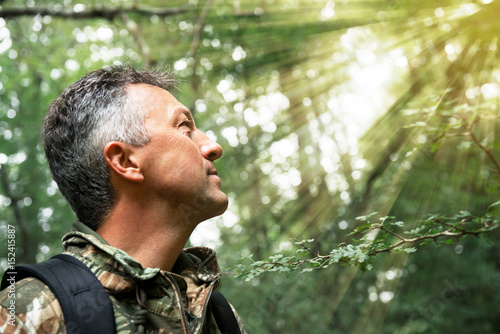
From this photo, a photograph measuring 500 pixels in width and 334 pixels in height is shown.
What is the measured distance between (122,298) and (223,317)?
0.48m

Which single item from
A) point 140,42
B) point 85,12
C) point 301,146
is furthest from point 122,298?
point 301,146

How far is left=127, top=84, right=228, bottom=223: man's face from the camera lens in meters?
1.66

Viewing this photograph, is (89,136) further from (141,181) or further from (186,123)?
(186,123)

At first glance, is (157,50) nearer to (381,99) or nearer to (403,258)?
(381,99)

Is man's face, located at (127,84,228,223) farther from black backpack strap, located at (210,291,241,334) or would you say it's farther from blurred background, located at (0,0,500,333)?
blurred background, located at (0,0,500,333)

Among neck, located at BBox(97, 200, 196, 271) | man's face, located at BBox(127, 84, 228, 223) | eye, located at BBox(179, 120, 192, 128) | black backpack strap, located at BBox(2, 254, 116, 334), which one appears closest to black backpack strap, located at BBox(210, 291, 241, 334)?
neck, located at BBox(97, 200, 196, 271)

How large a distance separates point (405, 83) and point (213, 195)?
654cm

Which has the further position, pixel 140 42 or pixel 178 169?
pixel 140 42

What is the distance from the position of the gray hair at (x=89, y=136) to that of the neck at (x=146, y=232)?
7cm

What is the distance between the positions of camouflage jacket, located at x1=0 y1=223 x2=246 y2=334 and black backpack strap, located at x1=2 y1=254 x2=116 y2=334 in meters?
0.03

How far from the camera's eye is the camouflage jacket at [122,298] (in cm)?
121

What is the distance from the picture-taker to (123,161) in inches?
66.6

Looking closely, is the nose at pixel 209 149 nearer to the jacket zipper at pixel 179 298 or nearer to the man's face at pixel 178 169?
the man's face at pixel 178 169

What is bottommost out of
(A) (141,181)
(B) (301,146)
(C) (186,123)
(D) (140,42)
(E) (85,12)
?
(B) (301,146)
